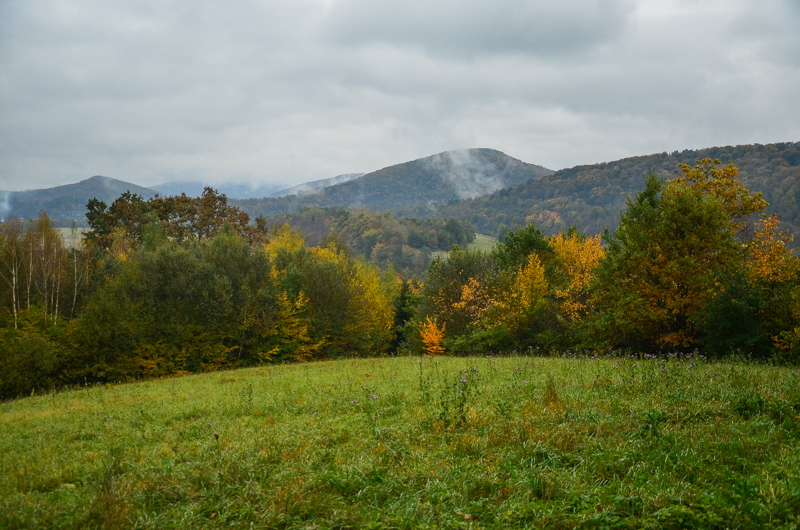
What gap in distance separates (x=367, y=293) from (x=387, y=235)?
341 ft

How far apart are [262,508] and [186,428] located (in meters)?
4.81

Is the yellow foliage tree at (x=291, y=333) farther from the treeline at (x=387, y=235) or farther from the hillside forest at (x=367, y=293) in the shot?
the treeline at (x=387, y=235)

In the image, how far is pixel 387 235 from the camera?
492 ft

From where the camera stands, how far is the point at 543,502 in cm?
440

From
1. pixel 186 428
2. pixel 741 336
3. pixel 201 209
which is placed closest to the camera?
pixel 186 428

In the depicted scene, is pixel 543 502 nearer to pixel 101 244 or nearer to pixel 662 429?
pixel 662 429

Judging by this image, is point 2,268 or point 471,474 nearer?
point 471,474

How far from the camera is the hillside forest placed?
19422 mm

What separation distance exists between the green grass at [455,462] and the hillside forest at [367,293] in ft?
34.5

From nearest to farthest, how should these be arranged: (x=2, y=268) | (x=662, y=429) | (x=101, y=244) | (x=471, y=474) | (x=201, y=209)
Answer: (x=471, y=474) < (x=662, y=429) < (x=2, y=268) < (x=101, y=244) < (x=201, y=209)

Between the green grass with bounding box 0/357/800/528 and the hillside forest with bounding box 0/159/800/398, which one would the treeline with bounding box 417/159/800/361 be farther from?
the green grass with bounding box 0/357/800/528

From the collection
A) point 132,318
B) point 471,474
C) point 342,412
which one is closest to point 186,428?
point 342,412

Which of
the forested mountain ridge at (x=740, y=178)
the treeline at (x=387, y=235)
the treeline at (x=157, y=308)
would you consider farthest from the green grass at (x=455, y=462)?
the treeline at (x=387, y=235)

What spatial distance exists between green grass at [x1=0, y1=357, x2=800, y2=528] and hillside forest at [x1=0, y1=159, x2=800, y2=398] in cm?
1051
